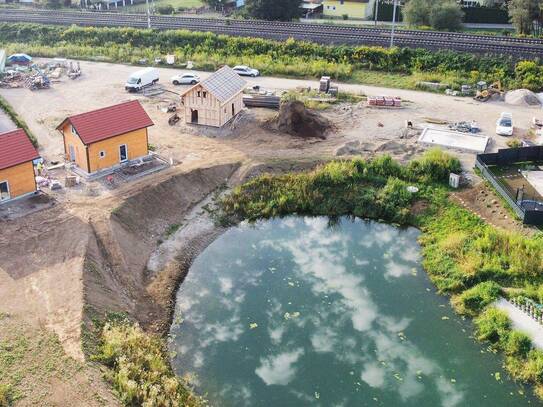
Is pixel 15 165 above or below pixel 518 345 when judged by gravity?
above

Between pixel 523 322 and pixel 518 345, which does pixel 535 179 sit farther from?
pixel 518 345

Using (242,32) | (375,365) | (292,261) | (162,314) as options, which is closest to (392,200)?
(292,261)

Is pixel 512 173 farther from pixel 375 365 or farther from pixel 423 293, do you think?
pixel 375 365

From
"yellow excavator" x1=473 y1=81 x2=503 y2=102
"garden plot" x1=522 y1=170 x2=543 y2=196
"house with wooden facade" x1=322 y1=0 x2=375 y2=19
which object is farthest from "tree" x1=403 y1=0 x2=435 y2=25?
"garden plot" x1=522 y1=170 x2=543 y2=196

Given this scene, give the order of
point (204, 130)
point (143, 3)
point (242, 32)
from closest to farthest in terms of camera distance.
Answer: point (204, 130) → point (242, 32) → point (143, 3)

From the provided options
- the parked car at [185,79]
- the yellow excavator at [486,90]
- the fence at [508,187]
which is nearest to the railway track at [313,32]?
the yellow excavator at [486,90]

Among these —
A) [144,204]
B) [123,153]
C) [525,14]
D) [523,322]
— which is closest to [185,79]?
[123,153]

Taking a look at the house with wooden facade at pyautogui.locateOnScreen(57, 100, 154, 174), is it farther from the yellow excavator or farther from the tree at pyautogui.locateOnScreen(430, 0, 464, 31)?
the tree at pyautogui.locateOnScreen(430, 0, 464, 31)
